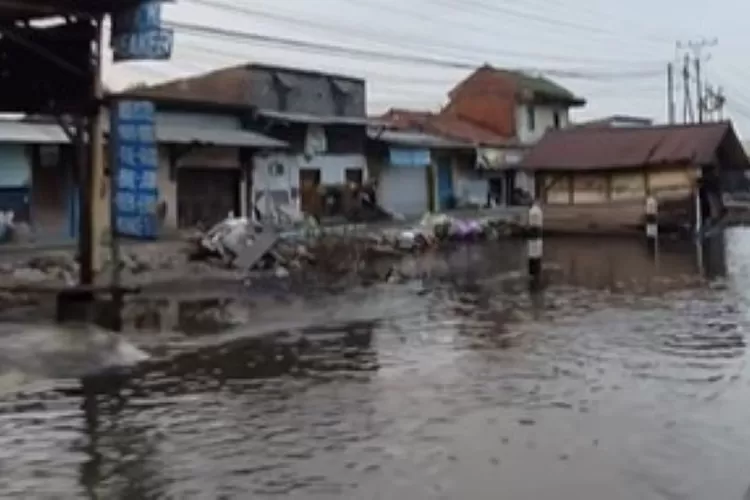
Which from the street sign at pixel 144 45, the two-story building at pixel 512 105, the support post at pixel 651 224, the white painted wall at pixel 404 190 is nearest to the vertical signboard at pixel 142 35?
the street sign at pixel 144 45

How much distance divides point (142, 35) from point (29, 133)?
13.2 meters

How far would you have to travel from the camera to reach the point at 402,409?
10656 mm

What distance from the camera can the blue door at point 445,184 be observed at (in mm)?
53906

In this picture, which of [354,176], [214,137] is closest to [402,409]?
[214,137]

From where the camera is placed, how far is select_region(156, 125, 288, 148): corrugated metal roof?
33625mm

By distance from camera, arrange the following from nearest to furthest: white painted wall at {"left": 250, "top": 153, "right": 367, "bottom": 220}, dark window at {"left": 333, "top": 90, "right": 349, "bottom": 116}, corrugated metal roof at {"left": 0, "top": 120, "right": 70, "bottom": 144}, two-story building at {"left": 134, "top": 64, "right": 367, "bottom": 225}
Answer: corrugated metal roof at {"left": 0, "top": 120, "right": 70, "bottom": 144}, white painted wall at {"left": 250, "top": 153, "right": 367, "bottom": 220}, two-story building at {"left": 134, "top": 64, "right": 367, "bottom": 225}, dark window at {"left": 333, "top": 90, "right": 349, "bottom": 116}

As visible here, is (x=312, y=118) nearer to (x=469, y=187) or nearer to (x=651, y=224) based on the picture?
(x=651, y=224)

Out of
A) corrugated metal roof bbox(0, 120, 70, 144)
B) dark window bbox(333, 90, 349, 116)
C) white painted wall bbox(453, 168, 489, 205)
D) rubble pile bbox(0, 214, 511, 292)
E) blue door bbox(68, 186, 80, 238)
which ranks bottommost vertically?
rubble pile bbox(0, 214, 511, 292)

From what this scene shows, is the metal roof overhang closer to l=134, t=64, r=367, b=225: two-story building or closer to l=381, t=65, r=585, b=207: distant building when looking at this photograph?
l=134, t=64, r=367, b=225: two-story building

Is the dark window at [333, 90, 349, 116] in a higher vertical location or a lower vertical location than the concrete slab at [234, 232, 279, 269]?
higher

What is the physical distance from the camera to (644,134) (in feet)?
149

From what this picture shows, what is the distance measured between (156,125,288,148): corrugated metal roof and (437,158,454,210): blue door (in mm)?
15721

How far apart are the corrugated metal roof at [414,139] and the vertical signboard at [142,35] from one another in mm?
29269

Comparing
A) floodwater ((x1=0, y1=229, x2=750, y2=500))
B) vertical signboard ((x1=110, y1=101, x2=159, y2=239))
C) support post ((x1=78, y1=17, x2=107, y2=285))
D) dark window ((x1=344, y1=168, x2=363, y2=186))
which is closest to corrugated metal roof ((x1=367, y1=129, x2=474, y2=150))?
dark window ((x1=344, y1=168, x2=363, y2=186))
